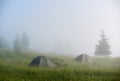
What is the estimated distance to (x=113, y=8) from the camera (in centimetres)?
630

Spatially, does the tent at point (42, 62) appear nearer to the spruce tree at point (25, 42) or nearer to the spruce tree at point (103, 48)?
the spruce tree at point (25, 42)

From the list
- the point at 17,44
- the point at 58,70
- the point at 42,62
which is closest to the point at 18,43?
the point at 17,44

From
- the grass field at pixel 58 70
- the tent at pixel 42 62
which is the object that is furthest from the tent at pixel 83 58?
the tent at pixel 42 62

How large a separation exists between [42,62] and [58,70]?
0.38m

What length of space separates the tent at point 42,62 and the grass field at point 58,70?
0.30 ft

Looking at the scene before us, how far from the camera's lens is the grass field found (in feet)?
18.9

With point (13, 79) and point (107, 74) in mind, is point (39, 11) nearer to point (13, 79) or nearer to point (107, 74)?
point (13, 79)

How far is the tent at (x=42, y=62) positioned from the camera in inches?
233

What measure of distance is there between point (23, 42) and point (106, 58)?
1829 mm

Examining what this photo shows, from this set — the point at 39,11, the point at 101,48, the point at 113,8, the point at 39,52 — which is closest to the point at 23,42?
the point at 39,52

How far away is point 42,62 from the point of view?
234 inches

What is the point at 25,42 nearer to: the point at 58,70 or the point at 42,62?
the point at 42,62

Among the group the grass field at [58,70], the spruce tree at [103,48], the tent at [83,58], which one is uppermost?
the spruce tree at [103,48]

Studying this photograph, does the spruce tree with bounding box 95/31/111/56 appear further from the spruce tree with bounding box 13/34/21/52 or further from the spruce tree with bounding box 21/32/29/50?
the spruce tree with bounding box 13/34/21/52
